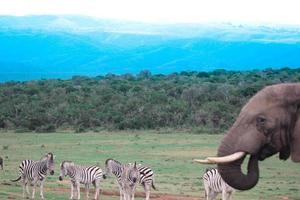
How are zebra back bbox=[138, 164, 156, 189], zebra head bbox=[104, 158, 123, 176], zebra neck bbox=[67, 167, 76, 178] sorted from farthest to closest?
zebra head bbox=[104, 158, 123, 176] < zebra neck bbox=[67, 167, 76, 178] < zebra back bbox=[138, 164, 156, 189]

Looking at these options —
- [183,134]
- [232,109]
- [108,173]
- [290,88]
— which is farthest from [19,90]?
[290,88]


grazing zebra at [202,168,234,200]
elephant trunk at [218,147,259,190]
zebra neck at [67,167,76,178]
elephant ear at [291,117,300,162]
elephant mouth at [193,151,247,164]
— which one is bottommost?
grazing zebra at [202,168,234,200]

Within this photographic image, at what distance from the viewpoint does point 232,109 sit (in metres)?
46.8

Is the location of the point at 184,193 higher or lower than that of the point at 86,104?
lower

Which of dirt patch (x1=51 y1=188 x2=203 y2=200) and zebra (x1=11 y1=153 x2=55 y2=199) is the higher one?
zebra (x1=11 y1=153 x2=55 y2=199)

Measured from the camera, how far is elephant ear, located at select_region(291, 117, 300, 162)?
215 inches

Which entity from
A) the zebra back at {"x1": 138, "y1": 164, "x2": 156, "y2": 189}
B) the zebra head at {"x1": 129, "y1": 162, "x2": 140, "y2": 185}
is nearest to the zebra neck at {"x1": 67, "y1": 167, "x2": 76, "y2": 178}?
the zebra head at {"x1": 129, "y1": 162, "x2": 140, "y2": 185}

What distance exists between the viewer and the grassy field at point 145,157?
68.3ft

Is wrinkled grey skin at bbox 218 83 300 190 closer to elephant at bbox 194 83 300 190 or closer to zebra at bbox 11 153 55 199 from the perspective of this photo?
elephant at bbox 194 83 300 190

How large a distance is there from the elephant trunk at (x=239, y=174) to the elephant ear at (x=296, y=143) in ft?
0.90

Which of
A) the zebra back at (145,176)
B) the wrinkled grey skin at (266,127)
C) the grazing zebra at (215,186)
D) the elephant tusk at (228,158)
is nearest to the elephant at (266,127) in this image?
the wrinkled grey skin at (266,127)

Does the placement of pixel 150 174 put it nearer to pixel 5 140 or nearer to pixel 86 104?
pixel 5 140

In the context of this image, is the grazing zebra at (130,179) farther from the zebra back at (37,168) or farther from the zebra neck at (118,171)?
the zebra back at (37,168)

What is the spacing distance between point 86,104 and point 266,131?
46.4 m
